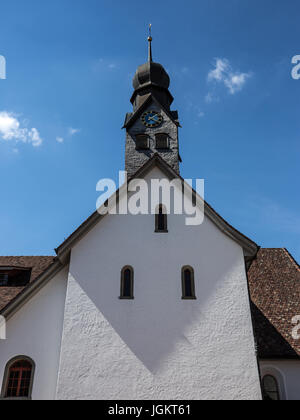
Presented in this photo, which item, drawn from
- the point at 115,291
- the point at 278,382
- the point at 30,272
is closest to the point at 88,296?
the point at 115,291

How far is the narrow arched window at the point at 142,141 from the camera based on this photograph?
20.8 m

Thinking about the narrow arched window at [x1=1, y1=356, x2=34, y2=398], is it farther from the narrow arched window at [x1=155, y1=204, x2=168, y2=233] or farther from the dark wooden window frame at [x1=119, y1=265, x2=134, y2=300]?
the narrow arched window at [x1=155, y1=204, x2=168, y2=233]

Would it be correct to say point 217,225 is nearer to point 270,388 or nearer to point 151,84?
point 270,388

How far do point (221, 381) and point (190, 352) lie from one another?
4.60 feet

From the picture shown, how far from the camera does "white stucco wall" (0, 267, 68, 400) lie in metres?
13.1

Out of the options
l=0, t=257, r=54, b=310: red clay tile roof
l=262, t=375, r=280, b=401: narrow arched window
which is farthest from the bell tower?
l=262, t=375, r=280, b=401: narrow arched window

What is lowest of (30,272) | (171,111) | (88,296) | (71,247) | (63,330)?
(63,330)

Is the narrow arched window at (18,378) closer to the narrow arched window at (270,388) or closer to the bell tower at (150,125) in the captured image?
the bell tower at (150,125)

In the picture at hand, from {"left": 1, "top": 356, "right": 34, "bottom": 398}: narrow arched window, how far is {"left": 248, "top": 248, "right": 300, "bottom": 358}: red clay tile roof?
1026 centimetres

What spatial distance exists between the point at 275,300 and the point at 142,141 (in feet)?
37.9

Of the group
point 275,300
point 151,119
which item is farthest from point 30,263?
point 275,300

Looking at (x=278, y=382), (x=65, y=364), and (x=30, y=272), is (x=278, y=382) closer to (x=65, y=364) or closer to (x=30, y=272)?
(x=65, y=364)

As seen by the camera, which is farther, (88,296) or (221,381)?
(88,296)

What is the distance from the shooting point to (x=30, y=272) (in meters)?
19.4
